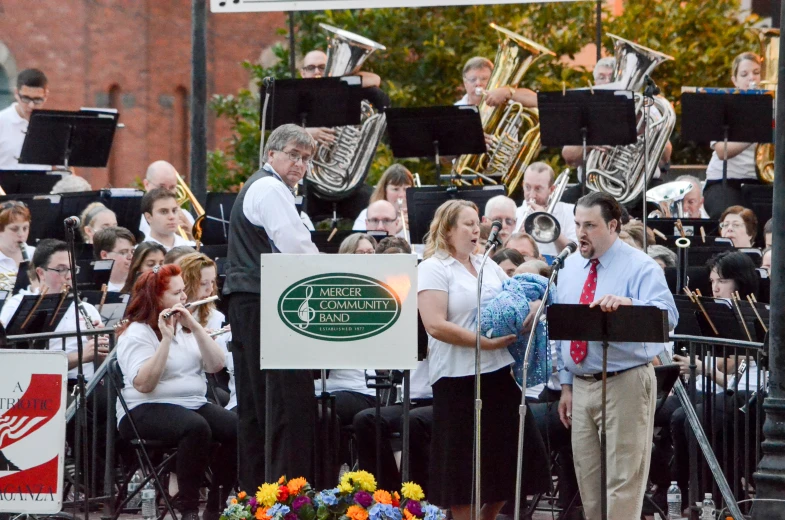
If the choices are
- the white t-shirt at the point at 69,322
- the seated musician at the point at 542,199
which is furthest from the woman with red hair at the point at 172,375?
the seated musician at the point at 542,199

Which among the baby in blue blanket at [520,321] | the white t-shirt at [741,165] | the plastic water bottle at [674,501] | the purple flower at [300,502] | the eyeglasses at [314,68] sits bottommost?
the plastic water bottle at [674,501]

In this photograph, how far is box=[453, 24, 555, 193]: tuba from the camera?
13.7m

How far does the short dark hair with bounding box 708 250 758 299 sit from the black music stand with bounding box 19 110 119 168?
6051 mm

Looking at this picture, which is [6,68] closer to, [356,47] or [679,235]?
[356,47]

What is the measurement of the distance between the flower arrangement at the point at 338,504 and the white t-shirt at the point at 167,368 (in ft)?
6.06

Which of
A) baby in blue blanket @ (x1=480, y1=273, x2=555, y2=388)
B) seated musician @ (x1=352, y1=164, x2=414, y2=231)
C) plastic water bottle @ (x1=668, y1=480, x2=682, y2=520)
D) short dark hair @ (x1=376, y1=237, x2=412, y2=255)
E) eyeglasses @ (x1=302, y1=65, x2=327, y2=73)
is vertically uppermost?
eyeglasses @ (x1=302, y1=65, x2=327, y2=73)

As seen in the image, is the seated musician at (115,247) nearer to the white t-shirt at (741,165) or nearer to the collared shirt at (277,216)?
the collared shirt at (277,216)

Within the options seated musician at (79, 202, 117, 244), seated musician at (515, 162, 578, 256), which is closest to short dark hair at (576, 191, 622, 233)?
seated musician at (515, 162, 578, 256)

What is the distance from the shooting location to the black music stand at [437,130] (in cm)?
1230

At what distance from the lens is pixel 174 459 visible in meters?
9.07

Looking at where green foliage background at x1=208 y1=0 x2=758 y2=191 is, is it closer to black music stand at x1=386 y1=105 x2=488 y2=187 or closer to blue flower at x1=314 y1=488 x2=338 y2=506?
black music stand at x1=386 y1=105 x2=488 y2=187

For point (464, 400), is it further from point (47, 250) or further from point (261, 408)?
point (47, 250)

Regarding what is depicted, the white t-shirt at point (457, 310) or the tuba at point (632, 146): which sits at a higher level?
the tuba at point (632, 146)

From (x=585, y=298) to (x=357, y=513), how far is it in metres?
1.90
